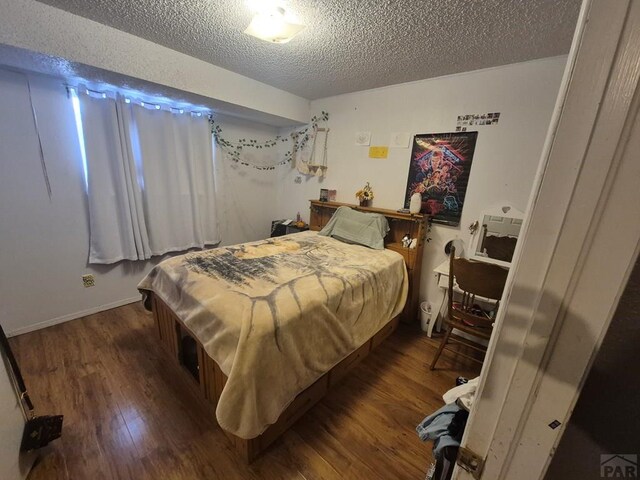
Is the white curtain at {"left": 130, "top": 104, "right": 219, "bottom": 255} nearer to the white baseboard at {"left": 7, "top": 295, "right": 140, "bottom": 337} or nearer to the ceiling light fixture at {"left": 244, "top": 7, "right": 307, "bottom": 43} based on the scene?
the white baseboard at {"left": 7, "top": 295, "right": 140, "bottom": 337}

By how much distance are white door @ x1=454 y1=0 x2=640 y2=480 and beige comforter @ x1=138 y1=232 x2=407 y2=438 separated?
99cm

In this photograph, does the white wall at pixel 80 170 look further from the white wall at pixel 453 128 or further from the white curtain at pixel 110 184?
the white curtain at pixel 110 184

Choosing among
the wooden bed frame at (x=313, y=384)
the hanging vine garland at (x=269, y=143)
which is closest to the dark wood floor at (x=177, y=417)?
the wooden bed frame at (x=313, y=384)

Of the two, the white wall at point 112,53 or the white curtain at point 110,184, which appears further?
the white curtain at point 110,184

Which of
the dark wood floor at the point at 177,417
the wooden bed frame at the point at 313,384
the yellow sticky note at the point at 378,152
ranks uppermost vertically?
the yellow sticky note at the point at 378,152

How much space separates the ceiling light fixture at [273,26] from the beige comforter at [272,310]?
155cm

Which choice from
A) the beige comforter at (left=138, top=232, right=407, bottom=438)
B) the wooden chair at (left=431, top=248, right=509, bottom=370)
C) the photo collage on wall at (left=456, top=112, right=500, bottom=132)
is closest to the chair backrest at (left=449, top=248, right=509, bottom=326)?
the wooden chair at (left=431, top=248, right=509, bottom=370)

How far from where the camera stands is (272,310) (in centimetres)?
132

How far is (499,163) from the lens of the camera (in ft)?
7.04

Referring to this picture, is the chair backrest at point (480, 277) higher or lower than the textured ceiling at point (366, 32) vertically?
lower

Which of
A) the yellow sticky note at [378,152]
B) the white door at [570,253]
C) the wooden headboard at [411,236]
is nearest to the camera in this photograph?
the white door at [570,253]

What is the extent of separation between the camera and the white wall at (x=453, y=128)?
1.97 metres

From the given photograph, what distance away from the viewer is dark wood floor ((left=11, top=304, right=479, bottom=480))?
1286 millimetres

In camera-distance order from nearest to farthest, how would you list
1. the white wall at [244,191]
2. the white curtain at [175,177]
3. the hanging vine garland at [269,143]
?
the white curtain at [175,177] → the hanging vine garland at [269,143] → the white wall at [244,191]
